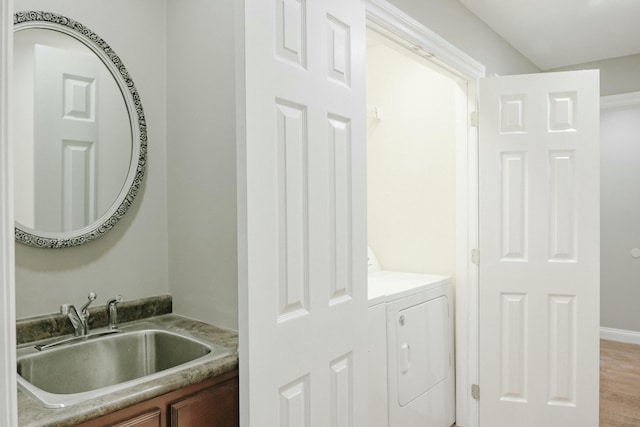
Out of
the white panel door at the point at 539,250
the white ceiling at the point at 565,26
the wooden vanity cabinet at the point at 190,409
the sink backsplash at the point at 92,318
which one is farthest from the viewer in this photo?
the white ceiling at the point at 565,26

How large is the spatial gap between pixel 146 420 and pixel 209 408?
0.20 m

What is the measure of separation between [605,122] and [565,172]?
7.96ft

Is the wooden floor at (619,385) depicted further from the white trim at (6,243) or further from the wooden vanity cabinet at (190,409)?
the white trim at (6,243)

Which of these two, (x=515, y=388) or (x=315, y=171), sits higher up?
(x=315, y=171)

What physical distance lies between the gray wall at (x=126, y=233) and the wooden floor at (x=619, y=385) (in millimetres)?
2900

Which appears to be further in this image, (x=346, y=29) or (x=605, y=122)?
(x=605, y=122)

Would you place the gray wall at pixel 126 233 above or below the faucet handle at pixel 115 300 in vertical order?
above

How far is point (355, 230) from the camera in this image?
1597 mm

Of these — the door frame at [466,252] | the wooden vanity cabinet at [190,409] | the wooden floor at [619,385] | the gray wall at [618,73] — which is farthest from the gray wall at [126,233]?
the gray wall at [618,73]

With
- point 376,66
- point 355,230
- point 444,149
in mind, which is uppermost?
point 376,66

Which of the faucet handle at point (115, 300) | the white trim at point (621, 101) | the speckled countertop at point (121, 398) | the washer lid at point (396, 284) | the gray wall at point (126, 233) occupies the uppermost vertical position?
the white trim at point (621, 101)

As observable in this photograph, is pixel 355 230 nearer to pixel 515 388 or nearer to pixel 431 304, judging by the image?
pixel 431 304

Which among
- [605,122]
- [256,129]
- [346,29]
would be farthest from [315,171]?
[605,122]

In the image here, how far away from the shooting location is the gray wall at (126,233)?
5.16 feet
